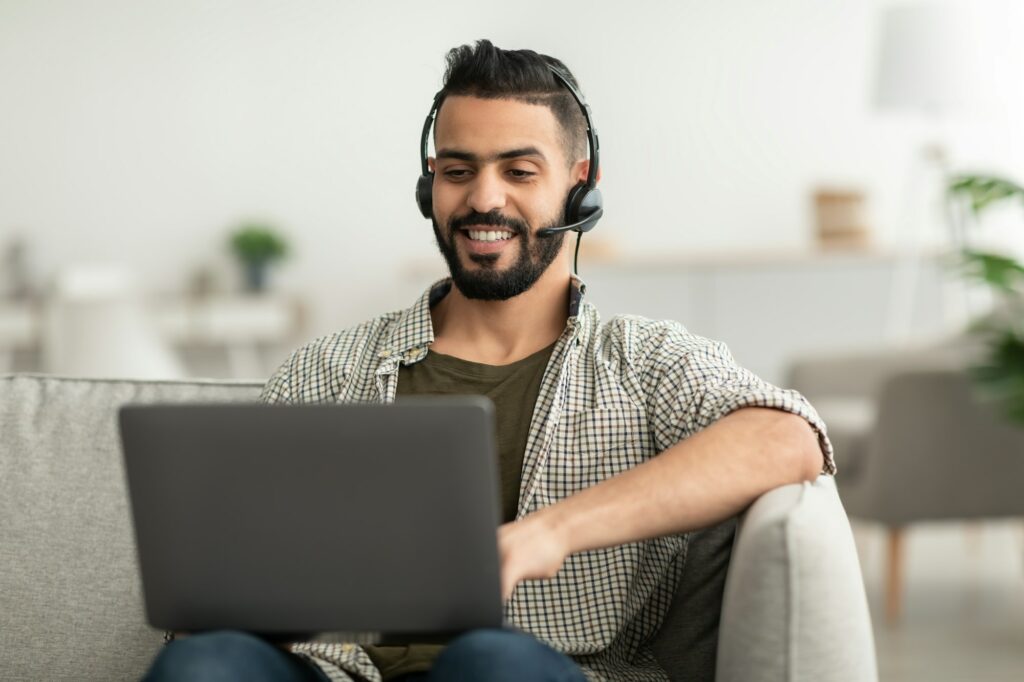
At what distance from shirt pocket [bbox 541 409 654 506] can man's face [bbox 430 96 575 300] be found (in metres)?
0.21

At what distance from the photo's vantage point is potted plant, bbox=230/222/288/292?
6219mm

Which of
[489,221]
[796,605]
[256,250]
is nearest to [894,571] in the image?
[489,221]

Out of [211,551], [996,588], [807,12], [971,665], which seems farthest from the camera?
[807,12]

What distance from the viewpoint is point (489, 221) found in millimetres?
1591

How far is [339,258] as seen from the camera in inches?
254

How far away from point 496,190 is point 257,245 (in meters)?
4.80

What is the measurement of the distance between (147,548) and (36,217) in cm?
575

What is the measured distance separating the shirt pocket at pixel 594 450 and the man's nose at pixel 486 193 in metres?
0.29

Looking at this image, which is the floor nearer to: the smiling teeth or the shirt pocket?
the shirt pocket

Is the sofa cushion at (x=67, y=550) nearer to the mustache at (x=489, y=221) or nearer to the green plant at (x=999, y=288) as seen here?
the mustache at (x=489, y=221)

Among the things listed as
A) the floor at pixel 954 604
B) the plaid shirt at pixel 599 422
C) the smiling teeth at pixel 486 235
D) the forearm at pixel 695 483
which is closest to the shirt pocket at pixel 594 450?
the plaid shirt at pixel 599 422

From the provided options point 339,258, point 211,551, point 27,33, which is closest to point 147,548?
point 211,551

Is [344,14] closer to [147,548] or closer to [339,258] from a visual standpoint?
[339,258]

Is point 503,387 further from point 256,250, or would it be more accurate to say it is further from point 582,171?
point 256,250
